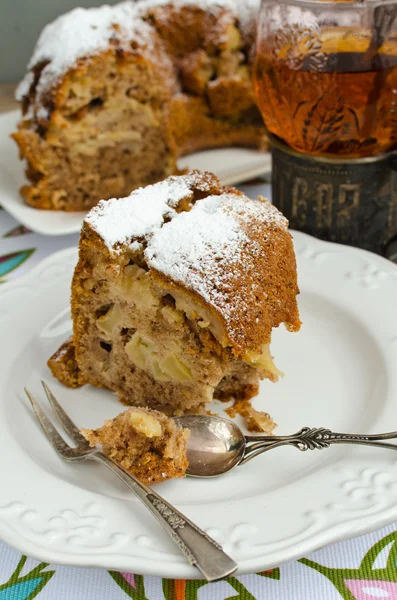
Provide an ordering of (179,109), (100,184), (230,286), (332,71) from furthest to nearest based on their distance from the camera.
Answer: (179,109) → (100,184) → (332,71) → (230,286)

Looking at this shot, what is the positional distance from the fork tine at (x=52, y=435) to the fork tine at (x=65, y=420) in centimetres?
3

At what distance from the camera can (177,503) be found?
1.50 m

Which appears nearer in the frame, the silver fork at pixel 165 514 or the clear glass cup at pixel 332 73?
the silver fork at pixel 165 514

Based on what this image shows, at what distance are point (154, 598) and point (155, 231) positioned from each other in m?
0.85

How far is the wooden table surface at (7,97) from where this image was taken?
3766 millimetres

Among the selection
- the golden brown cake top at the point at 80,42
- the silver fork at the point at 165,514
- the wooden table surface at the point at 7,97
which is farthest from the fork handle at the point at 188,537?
the wooden table surface at the point at 7,97

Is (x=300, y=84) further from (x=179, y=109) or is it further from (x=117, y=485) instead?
(x=117, y=485)

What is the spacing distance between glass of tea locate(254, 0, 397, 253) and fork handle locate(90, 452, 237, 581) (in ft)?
4.42

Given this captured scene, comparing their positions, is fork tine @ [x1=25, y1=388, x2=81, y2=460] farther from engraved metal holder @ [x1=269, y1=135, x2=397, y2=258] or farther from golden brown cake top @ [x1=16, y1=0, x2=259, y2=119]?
golden brown cake top @ [x1=16, y1=0, x2=259, y2=119]

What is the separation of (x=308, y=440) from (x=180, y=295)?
0.45 metres

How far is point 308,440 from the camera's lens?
5.21 ft

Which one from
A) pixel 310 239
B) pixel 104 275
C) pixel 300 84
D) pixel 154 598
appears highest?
pixel 300 84

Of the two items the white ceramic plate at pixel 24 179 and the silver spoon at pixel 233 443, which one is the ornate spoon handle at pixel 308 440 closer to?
the silver spoon at pixel 233 443

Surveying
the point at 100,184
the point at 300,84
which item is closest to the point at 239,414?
the point at 300,84
